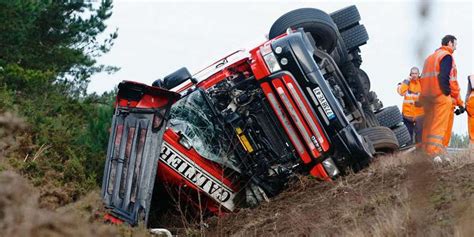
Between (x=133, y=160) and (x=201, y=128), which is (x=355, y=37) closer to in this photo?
(x=201, y=128)

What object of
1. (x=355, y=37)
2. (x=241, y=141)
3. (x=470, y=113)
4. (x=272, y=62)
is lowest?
(x=470, y=113)

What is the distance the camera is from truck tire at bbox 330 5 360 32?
32.8 feet

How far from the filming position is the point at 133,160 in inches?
284

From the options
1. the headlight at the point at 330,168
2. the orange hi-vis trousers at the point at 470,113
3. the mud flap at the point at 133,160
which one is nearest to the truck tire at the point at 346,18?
the orange hi-vis trousers at the point at 470,113

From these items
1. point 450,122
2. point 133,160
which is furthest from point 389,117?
point 133,160

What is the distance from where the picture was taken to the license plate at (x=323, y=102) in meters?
7.73

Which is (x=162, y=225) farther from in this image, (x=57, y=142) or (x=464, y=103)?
(x=464, y=103)

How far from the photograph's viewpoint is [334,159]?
7801 millimetres

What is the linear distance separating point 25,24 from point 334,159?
26.7ft

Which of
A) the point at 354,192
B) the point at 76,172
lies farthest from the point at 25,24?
the point at 354,192

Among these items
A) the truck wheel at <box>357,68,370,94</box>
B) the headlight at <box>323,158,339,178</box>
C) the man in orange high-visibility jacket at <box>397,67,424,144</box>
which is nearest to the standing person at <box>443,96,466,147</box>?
Result: the truck wheel at <box>357,68,370,94</box>

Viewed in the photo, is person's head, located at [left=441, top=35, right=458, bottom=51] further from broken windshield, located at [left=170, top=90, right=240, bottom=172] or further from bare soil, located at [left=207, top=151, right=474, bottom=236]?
broken windshield, located at [left=170, top=90, right=240, bottom=172]

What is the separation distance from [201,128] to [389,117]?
3.21 metres

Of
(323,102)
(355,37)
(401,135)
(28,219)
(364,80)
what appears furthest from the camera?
(401,135)
